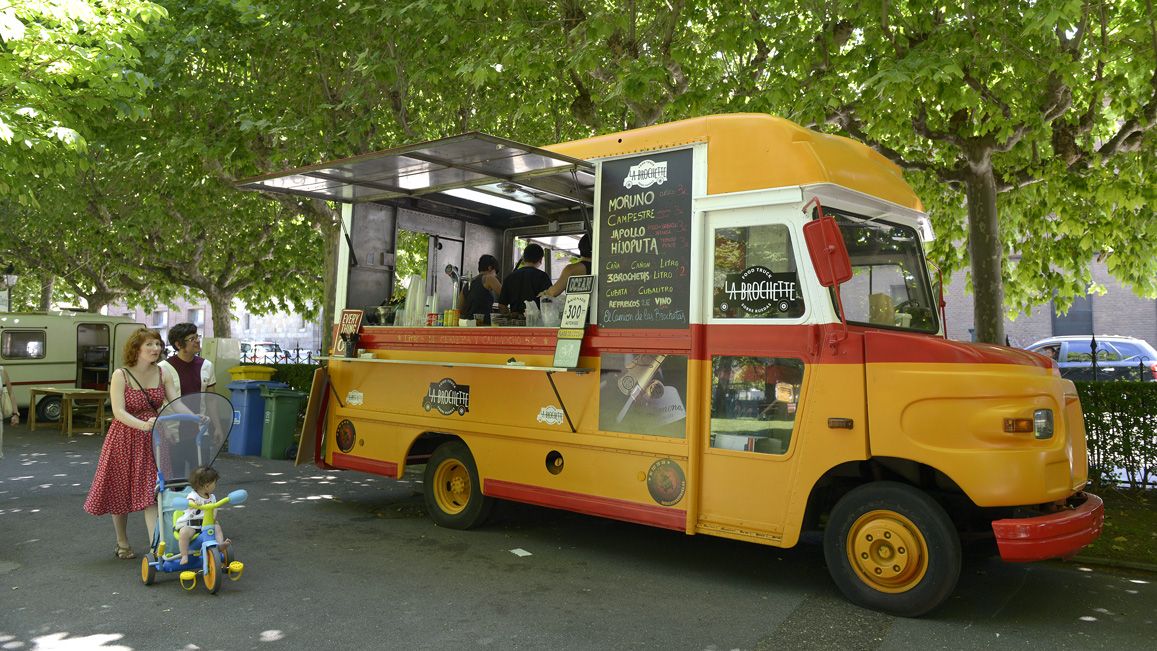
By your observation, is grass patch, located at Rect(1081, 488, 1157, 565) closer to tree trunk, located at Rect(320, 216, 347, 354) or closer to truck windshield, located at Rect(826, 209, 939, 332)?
truck windshield, located at Rect(826, 209, 939, 332)

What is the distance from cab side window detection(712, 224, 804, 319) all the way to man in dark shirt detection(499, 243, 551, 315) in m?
2.45

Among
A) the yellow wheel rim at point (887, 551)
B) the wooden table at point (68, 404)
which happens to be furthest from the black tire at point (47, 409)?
the yellow wheel rim at point (887, 551)

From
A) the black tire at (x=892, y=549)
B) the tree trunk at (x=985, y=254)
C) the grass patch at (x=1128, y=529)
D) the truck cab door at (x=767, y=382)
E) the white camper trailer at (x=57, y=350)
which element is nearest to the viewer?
the black tire at (x=892, y=549)

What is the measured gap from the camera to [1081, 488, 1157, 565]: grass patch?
673cm

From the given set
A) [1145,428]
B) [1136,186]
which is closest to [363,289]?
[1145,428]

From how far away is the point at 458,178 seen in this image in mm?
7672

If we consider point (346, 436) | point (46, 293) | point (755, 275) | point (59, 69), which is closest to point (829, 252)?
point (755, 275)

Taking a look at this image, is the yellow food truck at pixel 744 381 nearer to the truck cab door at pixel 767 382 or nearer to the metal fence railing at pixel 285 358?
the truck cab door at pixel 767 382

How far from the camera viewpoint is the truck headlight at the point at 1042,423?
190 inches

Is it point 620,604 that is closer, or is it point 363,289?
point 620,604

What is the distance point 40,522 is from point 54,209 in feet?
52.6

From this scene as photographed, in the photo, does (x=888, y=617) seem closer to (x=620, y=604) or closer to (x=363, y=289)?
(x=620, y=604)

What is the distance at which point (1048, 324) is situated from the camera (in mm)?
32438

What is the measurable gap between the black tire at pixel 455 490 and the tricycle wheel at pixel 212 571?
2.27 m
